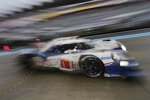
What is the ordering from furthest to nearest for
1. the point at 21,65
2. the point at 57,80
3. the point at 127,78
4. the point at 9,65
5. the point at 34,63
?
1. the point at 9,65
2. the point at 21,65
3. the point at 34,63
4. the point at 57,80
5. the point at 127,78

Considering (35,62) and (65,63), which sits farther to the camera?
(35,62)

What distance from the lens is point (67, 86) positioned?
6469 mm

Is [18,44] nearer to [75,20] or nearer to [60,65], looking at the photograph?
[75,20]

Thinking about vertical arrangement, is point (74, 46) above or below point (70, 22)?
below

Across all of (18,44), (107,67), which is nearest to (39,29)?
(18,44)

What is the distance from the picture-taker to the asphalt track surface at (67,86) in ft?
18.5

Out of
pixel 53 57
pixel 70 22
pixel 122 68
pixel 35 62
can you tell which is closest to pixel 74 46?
pixel 53 57

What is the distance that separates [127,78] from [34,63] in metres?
3.04

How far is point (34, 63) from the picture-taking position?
8062mm

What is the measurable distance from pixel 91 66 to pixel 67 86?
2.86 feet

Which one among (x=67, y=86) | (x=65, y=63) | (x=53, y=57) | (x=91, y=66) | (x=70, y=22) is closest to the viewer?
(x=67, y=86)

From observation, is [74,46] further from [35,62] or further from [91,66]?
[35,62]

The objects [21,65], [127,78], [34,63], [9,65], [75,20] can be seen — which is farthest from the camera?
[75,20]

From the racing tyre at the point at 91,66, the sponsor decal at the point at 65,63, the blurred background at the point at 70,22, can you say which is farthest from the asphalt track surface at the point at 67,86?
the blurred background at the point at 70,22
